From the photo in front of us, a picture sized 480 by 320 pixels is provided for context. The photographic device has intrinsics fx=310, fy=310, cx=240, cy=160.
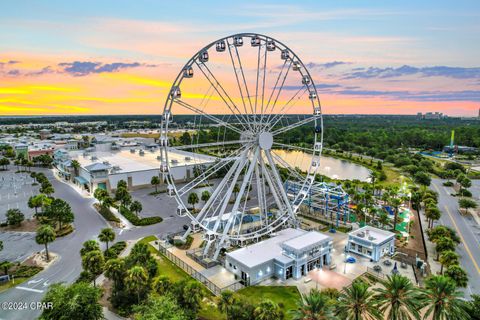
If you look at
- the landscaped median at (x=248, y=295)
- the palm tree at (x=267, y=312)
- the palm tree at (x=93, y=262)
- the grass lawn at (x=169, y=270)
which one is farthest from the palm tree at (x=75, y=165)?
the palm tree at (x=267, y=312)

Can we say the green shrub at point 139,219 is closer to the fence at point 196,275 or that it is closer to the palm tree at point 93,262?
the fence at point 196,275

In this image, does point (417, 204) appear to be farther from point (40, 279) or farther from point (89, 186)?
point (89, 186)

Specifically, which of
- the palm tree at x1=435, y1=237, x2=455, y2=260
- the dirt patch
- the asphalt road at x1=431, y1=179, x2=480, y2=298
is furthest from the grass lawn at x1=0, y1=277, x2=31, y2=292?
the palm tree at x1=435, y1=237, x2=455, y2=260

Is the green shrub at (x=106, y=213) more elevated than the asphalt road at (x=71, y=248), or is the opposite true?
the green shrub at (x=106, y=213)

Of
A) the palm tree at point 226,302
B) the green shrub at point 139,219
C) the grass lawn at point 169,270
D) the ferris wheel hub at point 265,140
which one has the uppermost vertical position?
the ferris wheel hub at point 265,140

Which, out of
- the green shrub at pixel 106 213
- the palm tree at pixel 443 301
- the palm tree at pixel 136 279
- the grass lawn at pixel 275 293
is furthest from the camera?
the green shrub at pixel 106 213

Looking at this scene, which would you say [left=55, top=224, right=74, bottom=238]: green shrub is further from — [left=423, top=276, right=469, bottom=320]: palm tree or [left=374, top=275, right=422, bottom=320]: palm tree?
[left=423, top=276, right=469, bottom=320]: palm tree
